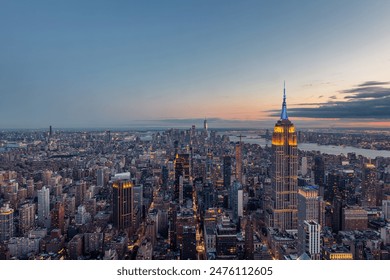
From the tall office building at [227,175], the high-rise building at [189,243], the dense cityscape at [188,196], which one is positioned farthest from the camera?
the tall office building at [227,175]

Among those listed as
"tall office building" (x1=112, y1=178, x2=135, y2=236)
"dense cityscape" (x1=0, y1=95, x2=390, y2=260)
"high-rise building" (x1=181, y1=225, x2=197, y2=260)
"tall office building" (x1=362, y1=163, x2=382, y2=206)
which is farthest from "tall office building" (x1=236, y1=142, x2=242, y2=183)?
"tall office building" (x1=112, y1=178, x2=135, y2=236)

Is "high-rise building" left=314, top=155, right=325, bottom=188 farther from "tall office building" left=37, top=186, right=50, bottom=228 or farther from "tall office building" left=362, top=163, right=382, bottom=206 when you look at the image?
"tall office building" left=37, top=186, right=50, bottom=228

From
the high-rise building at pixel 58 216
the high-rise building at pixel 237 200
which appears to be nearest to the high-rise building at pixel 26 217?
the high-rise building at pixel 58 216

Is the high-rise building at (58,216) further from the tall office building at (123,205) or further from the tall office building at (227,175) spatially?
the tall office building at (227,175)

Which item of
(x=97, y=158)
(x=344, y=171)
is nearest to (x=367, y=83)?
(x=344, y=171)

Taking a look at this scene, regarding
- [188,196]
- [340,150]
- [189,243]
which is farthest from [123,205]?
[340,150]

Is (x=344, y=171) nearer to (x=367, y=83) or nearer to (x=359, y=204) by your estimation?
(x=359, y=204)
